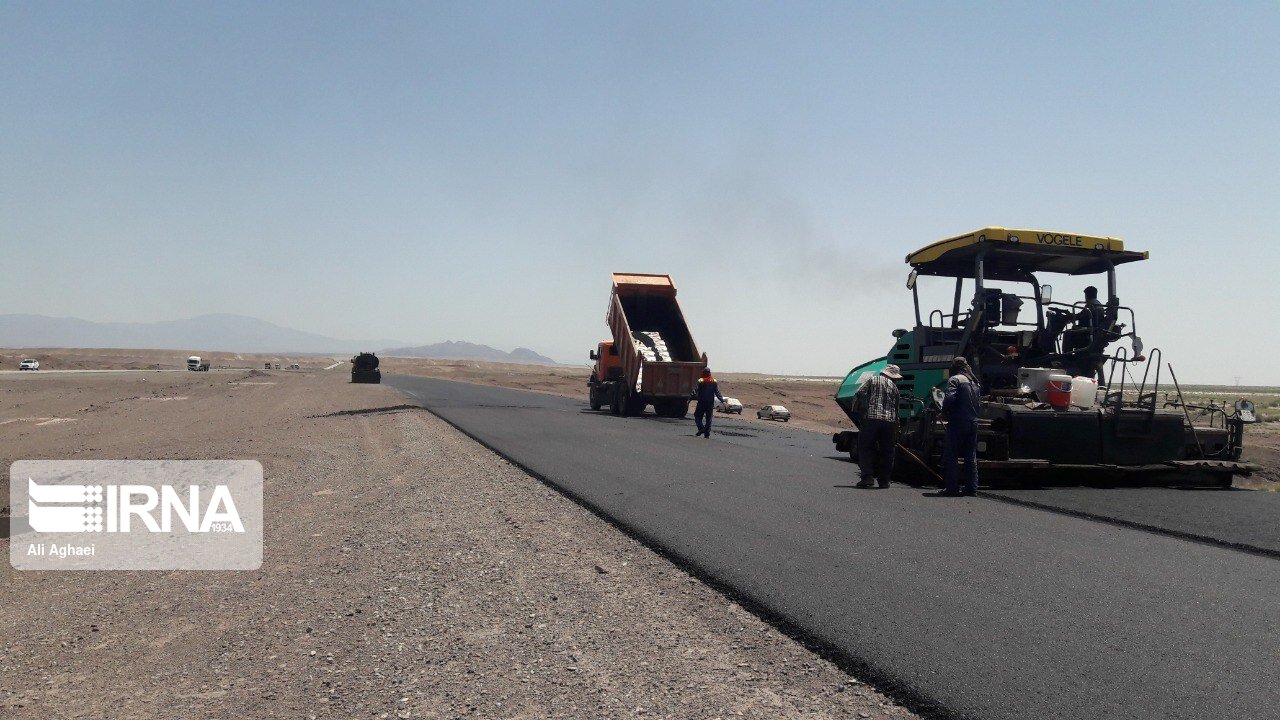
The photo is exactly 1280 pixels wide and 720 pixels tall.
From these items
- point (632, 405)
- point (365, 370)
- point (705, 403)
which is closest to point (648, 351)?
point (632, 405)

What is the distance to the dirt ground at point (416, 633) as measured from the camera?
3.85 meters

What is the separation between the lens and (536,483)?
399 inches

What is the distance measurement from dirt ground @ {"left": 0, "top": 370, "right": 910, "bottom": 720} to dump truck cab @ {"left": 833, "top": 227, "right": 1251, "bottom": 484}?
5.10 metres

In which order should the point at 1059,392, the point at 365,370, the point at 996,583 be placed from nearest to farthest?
the point at 996,583 < the point at 1059,392 < the point at 365,370

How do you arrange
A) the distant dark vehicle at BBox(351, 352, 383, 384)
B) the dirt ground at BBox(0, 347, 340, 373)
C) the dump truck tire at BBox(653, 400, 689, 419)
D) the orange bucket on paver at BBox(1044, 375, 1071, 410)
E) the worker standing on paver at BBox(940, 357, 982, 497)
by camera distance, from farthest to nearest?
the dirt ground at BBox(0, 347, 340, 373)
the distant dark vehicle at BBox(351, 352, 383, 384)
the dump truck tire at BBox(653, 400, 689, 419)
the orange bucket on paver at BBox(1044, 375, 1071, 410)
the worker standing on paver at BBox(940, 357, 982, 497)

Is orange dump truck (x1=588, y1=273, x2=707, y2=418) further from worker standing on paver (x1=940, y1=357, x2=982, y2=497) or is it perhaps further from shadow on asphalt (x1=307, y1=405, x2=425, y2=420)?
worker standing on paver (x1=940, y1=357, x2=982, y2=497)

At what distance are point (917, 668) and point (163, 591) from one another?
205 inches

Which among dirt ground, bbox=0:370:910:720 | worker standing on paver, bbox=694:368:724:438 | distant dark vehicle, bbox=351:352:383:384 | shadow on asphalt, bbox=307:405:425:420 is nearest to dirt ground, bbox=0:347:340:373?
distant dark vehicle, bbox=351:352:383:384

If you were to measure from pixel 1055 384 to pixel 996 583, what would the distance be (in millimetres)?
5112

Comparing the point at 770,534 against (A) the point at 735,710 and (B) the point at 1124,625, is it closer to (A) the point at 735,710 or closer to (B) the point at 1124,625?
(B) the point at 1124,625

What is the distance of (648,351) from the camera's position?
23.1m

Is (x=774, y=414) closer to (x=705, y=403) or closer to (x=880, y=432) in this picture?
(x=705, y=403)

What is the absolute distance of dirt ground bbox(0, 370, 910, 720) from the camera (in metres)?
3.85

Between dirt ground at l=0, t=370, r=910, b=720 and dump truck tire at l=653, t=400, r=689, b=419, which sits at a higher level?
dump truck tire at l=653, t=400, r=689, b=419
